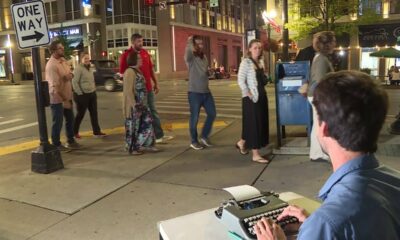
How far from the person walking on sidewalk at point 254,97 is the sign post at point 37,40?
9.14 ft

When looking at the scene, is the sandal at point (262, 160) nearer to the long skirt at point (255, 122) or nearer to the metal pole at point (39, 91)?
the long skirt at point (255, 122)

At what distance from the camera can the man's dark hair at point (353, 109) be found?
1435mm

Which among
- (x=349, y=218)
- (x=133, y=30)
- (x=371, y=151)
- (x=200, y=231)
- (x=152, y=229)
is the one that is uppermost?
(x=133, y=30)

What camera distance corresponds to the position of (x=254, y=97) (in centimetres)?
611

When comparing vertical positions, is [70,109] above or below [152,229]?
Result: above

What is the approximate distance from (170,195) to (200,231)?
120 inches

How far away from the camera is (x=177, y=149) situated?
7398 mm

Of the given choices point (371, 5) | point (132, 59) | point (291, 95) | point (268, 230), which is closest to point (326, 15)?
point (371, 5)

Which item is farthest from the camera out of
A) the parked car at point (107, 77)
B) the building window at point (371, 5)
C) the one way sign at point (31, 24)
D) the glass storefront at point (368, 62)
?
the glass storefront at point (368, 62)

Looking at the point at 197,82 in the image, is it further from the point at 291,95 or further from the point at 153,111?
the point at 291,95

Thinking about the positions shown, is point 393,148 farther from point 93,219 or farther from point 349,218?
point 349,218

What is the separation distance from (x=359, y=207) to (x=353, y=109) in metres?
0.32

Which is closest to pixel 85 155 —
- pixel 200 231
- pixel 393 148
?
pixel 393 148

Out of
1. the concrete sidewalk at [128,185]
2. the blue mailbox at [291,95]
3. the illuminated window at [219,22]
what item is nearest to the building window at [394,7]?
the concrete sidewalk at [128,185]
